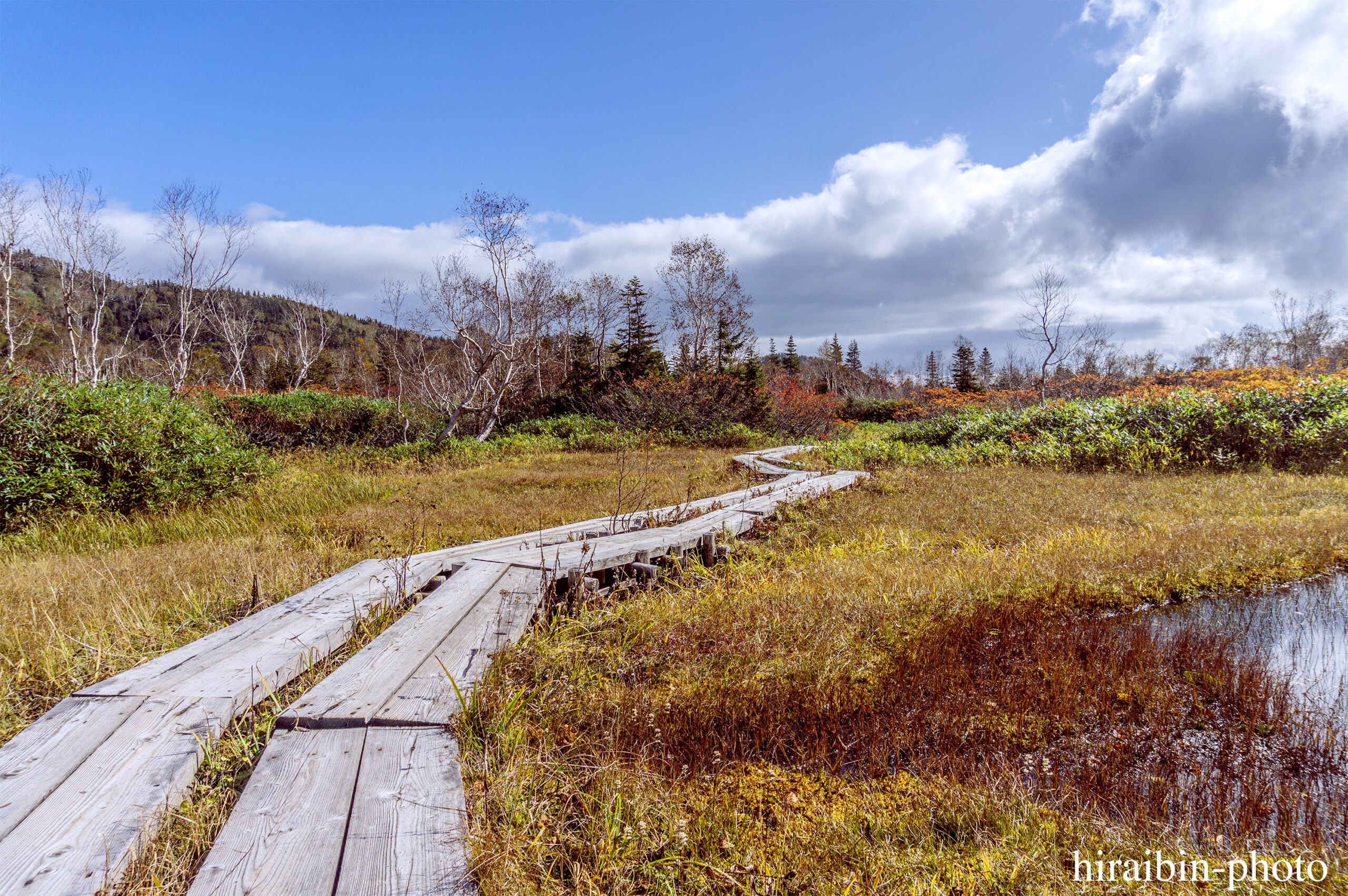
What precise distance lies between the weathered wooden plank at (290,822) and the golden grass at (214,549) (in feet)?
5.34

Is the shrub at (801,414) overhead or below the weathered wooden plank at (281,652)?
overhead

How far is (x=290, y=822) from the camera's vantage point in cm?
167

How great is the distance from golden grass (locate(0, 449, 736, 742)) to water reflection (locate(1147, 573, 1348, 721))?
485 centimetres

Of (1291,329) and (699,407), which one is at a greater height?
(1291,329)

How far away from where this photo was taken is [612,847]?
1930mm

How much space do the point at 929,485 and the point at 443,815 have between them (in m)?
8.83

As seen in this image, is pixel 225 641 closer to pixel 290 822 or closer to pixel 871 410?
pixel 290 822

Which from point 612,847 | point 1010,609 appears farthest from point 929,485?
point 612,847

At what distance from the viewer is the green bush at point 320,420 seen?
14547 mm

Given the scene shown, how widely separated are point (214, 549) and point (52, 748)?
399cm

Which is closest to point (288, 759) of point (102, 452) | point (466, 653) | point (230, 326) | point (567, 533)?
point (466, 653)

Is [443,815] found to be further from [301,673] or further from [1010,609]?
[1010,609]

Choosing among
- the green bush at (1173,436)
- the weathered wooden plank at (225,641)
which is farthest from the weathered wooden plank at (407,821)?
the green bush at (1173,436)

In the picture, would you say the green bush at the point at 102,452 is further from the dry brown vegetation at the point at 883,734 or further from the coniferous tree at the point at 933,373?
the coniferous tree at the point at 933,373
